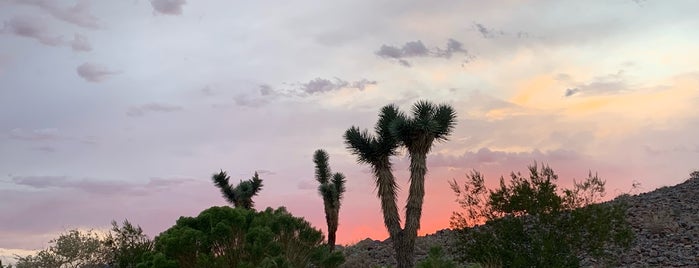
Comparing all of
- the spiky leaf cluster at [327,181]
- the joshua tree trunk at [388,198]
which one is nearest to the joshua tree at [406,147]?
the joshua tree trunk at [388,198]

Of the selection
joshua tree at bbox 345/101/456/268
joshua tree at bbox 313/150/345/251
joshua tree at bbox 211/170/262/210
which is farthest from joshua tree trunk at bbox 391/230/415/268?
joshua tree at bbox 211/170/262/210

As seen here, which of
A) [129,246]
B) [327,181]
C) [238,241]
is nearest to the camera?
[238,241]

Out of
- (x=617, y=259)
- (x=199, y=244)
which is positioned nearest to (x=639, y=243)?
(x=617, y=259)

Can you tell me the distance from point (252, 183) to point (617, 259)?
2543 cm

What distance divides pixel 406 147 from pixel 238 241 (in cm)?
1462

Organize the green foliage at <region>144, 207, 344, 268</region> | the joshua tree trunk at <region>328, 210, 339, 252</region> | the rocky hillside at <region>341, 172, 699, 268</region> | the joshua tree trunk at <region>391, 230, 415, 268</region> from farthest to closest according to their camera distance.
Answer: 1. the joshua tree trunk at <region>328, 210, 339, 252</region>
2. the joshua tree trunk at <region>391, 230, 415, 268</region>
3. the rocky hillside at <region>341, 172, 699, 268</region>
4. the green foliage at <region>144, 207, 344, 268</region>

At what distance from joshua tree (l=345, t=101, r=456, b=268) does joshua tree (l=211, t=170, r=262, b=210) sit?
45.8ft

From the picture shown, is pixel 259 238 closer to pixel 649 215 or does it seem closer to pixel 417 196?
pixel 417 196

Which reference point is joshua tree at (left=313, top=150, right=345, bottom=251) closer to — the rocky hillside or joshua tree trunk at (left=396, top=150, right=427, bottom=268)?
the rocky hillside

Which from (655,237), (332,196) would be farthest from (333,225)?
(655,237)

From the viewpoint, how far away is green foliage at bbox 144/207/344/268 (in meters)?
18.2

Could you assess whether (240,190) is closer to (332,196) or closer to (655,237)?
(332,196)

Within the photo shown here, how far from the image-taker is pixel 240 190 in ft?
153

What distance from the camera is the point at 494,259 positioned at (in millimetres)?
24891
